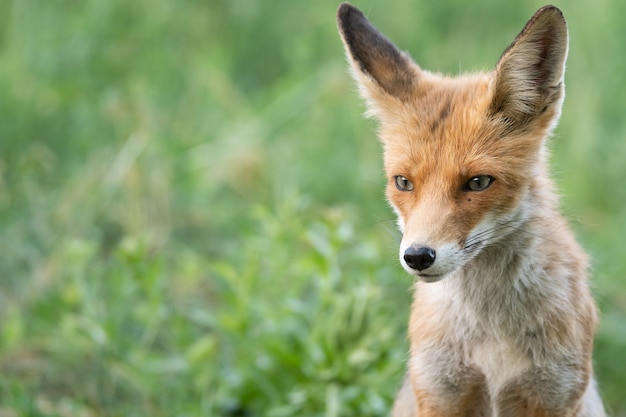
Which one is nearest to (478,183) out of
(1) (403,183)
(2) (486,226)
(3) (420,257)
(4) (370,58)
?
(2) (486,226)

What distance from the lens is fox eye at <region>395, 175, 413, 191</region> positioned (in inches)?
171

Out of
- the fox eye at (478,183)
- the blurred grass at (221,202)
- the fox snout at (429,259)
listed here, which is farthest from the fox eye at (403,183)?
the blurred grass at (221,202)

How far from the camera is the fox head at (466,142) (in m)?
4.11

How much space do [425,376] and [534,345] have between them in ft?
1.68

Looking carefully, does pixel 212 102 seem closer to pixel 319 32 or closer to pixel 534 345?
pixel 319 32

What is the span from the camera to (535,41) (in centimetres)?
422

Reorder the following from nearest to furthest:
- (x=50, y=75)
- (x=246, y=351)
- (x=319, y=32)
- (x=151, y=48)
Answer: (x=246, y=351), (x=50, y=75), (x=151, y=48), (x=319, y=32)

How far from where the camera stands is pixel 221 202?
8.48 metres

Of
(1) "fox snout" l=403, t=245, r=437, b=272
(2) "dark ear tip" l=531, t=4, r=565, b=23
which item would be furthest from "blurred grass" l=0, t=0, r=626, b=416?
(2) "dark ear tip" l=531, t=4, r=565, b=23

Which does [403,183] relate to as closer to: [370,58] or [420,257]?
[420,257]

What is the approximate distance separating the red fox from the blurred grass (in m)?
0.76

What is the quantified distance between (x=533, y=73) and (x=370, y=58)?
0.78 metres

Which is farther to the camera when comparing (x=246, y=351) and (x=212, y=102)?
(x=212, y=102)

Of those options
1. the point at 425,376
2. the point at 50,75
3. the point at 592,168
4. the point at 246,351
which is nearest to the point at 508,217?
the point at 425,376
